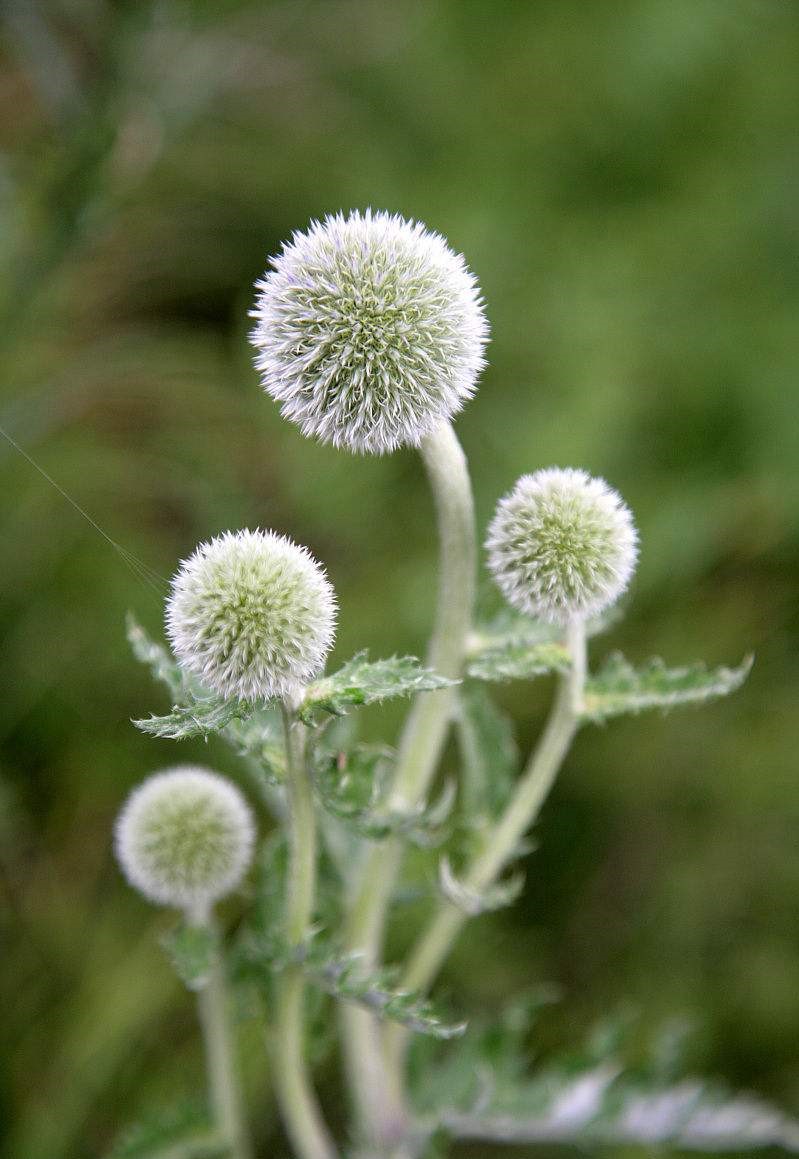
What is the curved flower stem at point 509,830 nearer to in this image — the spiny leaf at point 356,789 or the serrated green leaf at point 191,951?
the spiny leaf at point 356,789

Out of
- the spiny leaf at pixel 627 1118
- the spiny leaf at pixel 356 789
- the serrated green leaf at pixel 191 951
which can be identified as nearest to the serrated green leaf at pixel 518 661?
the spiny leaf at pixel 356 789

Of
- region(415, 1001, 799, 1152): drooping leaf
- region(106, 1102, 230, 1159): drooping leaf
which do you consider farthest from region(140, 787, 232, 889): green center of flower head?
region(415, 1001, 799, 1152): drooping leaf

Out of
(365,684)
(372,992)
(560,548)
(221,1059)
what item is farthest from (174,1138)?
(560,548)

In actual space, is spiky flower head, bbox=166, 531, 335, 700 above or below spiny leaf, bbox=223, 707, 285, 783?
above

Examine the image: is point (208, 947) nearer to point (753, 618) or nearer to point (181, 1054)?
point (181, 1054)

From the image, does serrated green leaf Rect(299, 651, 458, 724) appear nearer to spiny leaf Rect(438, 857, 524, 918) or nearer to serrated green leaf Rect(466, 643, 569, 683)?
serrated green leaf Rect(466, 643, 569, 683)

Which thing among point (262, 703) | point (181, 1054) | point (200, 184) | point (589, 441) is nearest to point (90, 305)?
point (200, 184)

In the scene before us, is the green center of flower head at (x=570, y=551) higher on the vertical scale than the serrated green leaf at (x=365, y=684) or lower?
higher
